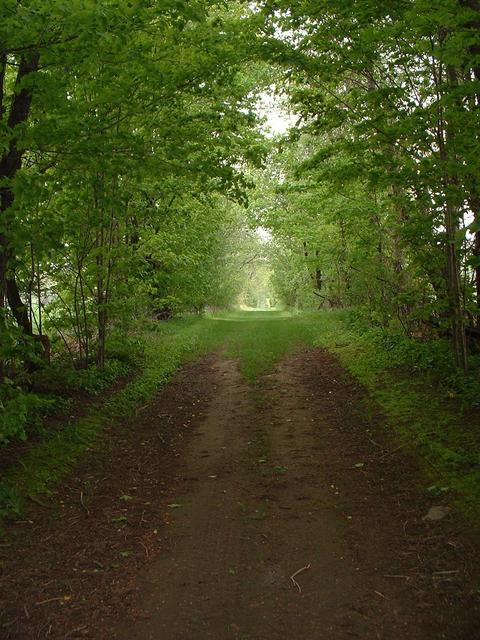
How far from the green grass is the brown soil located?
291 millimetres

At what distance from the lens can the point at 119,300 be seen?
37.6 ft

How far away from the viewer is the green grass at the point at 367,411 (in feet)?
19.6

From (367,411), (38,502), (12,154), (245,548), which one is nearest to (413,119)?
(367,411)

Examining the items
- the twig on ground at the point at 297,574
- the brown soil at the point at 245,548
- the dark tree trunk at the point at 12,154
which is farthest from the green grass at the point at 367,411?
the dark tree trunk at the point at 12,154

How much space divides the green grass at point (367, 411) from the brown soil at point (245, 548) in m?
0.29

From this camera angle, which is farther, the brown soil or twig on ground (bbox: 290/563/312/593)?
twig on ground (bbox: 290/563/312/593)

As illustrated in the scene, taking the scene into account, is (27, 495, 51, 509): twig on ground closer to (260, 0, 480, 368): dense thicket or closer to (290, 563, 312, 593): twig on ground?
(290, 563, 312, 593): twig on ground

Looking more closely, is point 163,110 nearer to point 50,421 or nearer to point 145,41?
point 145,41

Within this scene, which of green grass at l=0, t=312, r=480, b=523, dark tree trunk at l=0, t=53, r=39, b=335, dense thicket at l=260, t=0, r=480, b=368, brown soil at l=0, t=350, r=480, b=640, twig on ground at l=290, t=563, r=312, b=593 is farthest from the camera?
dense thicket at l=260, t=0, r=480, b=368

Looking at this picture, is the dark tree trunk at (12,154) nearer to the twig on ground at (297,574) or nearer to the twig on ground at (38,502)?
the twig on ground at (38,502)

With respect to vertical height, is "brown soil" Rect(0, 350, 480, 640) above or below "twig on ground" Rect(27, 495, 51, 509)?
below

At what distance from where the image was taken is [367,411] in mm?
8930

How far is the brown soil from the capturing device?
A: 3.73 m

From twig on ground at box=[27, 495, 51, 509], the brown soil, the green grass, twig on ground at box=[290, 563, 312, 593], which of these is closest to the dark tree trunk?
the green grass
